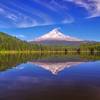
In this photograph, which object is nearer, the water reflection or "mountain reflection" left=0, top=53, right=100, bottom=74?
"mountain reflection" left=0, top=53, right=100, bottom=74

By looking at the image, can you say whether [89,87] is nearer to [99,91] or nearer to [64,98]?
[99,91]

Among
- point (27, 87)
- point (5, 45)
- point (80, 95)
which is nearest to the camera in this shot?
point (80, 95)

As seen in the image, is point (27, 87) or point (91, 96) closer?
point (91, 96)

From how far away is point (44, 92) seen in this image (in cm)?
1742

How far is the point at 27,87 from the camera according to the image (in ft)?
63.3

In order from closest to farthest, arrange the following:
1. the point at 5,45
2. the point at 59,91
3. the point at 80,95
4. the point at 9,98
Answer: the point at 9,98
the point at 80,95
the point at 59,91
the point at 5,45

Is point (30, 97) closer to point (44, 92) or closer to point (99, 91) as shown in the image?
point (44, 92)

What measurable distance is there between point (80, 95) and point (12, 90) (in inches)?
178

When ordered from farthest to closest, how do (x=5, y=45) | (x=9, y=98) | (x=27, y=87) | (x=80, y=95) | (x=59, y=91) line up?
(x=5, y=45) → (x=27, y=87) → (x=59, y=91) → (x=80, y=95) → (x=9, y=98)

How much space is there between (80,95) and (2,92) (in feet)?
15.9

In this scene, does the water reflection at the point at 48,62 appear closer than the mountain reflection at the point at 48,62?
No

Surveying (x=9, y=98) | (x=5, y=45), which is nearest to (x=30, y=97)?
(x=9, y=98)

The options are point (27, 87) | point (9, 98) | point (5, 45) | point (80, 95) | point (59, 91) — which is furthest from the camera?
point (5, 45)

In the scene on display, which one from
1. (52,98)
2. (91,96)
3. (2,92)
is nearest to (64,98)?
(52,98)
